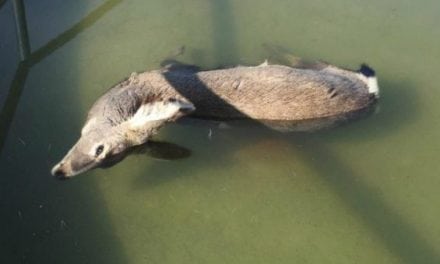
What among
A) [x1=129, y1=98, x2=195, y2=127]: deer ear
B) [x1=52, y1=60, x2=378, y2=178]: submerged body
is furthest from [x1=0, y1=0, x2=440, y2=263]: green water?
[x1=129, y1=98, x2=195, y2=127]: deer ear

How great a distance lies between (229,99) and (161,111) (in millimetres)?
620

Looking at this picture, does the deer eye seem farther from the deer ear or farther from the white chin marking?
the white chin marking

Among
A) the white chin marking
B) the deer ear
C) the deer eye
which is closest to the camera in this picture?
the deer ear

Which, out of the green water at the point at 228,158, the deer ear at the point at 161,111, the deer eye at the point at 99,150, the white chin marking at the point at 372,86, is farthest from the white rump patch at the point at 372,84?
the deer eye at the point at 99,150

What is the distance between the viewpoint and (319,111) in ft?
14.1

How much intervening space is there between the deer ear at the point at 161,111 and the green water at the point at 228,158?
16.3 inches

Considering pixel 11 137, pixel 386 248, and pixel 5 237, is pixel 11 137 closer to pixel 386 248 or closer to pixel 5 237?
pixel 5 237

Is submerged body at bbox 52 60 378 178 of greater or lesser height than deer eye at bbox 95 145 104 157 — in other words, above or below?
above

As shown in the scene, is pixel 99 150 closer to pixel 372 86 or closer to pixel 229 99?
pixel 229 99

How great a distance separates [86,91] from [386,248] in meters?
2.71

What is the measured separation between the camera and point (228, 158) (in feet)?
14.5

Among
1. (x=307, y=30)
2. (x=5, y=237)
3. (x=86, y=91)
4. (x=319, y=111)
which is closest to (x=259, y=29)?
(x=307, y=30)

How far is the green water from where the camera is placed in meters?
3.92

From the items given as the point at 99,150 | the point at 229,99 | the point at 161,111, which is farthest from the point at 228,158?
the point at 99,150
